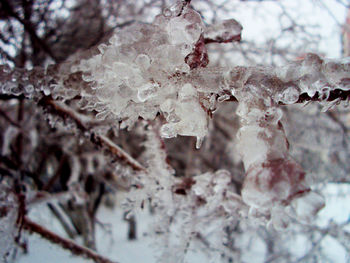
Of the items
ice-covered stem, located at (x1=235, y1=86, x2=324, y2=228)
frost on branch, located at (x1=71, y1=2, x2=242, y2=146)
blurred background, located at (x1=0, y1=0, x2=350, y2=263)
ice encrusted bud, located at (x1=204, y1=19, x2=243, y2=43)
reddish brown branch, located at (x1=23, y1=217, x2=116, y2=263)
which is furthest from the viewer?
blurred background, located at (x1=0, y1=0, x2=350, y2=263)

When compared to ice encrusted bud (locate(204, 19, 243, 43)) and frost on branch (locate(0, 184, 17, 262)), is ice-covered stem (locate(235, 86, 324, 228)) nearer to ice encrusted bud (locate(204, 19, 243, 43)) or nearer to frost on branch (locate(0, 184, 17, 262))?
ice encrusted bud (locate(204, 19, 243, 43))

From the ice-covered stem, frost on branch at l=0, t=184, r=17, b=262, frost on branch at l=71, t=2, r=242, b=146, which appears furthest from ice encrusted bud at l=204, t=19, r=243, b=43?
frost on branch at l=0, t=184, r=17, b=262

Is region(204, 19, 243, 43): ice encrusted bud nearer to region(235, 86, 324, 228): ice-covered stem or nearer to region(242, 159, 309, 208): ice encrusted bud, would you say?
region(235, 86, 324, 228): ice-covered stem

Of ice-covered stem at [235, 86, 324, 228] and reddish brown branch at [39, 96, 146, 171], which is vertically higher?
ice-covered stem at [235, 86, 324, 228]

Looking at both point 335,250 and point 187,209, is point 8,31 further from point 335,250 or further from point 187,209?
point 335,250

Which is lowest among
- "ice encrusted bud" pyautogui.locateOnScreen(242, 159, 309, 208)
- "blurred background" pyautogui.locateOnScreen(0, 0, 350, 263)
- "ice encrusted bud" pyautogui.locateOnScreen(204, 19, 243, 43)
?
"blurred background" pyautogui.locateOnScreen(0, 0, 350, 263)

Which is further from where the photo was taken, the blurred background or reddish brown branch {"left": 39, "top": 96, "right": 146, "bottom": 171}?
the blurred background

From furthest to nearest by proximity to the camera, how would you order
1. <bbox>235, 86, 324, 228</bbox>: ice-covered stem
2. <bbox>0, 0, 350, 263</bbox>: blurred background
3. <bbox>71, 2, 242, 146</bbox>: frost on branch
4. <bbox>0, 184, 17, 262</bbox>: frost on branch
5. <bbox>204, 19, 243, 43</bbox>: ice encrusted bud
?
<bbox>0, 0, 350, 263</bbox>: blurred background → <bbox>0, 184, 17, 262</bbox>: frost on branch → <bbox>204, 19, 243, 43</bbox>: ice encrusted bud → <bbox>71, 2, 242, 146</bbox>: frost on branch → <bbox>235, 86, 324, 228</bbox>: ice-covered stem

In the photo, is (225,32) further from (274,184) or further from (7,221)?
(7,221)

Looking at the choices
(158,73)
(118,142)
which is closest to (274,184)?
(158,73)

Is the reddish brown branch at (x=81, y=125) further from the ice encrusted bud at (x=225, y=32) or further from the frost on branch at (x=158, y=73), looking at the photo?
the ice encrusted bud at (x=225, y=32)
